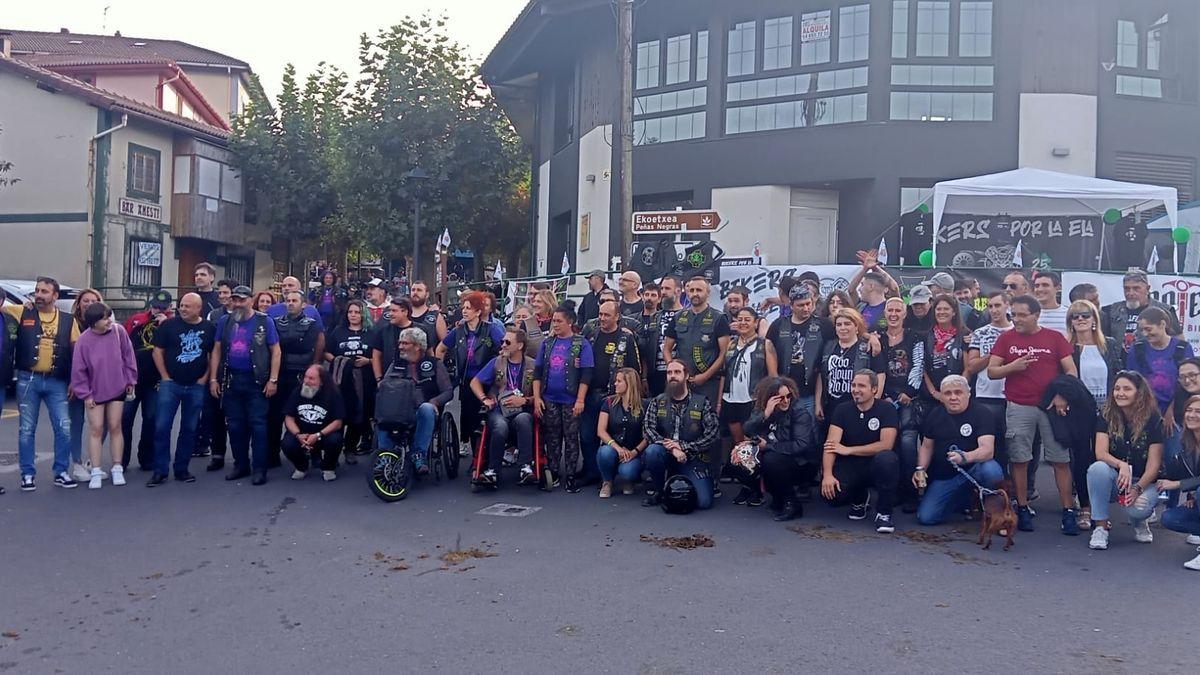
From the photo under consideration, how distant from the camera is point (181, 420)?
31.3ft

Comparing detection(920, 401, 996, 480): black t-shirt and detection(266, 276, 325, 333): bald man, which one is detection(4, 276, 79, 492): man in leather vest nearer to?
detection(266, 276, 325, 333): bald man

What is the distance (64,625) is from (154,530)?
2.20 m

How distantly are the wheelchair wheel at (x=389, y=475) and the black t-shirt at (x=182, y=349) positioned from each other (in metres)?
2.03

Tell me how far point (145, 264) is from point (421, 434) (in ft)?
85.9

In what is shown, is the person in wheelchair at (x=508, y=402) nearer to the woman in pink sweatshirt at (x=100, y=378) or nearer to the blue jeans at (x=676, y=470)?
the blue jeans at (x=676, y=470)

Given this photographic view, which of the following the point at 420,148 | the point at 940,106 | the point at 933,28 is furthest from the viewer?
the point at 420,148

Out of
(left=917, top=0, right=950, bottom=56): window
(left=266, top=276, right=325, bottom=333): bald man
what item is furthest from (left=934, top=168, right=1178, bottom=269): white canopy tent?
(left=266, top=276, right=325, bottom=333): bald man

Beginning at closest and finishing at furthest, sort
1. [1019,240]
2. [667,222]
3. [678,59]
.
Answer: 1. [667,222]
2. [1019,240]
3. [678,59]

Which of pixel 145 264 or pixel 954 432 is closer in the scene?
pixel 954 432

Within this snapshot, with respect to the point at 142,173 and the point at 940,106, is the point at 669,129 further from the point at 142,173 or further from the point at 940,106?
the point at 142,173

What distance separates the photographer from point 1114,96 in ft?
59.7

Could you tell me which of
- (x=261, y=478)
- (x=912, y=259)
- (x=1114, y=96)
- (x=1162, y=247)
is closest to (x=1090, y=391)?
(x=261, y=478)

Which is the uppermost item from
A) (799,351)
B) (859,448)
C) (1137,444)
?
(799,351)

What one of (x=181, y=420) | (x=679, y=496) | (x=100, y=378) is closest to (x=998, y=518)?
(x=679, y=496)
